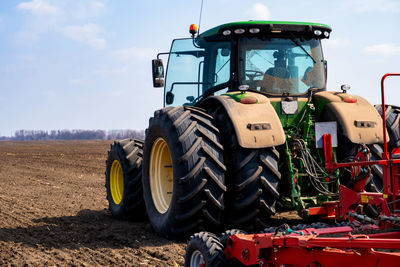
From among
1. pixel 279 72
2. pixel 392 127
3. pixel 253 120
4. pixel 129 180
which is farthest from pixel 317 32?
pixel 129 180

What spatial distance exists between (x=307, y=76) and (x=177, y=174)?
2.39 m

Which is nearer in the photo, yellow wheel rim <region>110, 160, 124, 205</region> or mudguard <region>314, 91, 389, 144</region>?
mudguard <region>314, 91, 389, 144</region>

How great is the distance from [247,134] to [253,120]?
0.20 m

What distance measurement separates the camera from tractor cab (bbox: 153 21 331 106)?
6.83 m

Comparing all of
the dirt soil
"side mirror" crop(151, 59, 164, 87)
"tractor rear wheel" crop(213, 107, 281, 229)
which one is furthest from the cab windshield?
the dirt soil

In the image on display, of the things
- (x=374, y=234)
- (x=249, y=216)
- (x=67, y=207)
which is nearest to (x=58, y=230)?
(x=67, y=207)

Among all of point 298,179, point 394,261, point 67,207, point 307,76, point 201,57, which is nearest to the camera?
point 394,261

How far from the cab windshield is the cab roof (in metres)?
0.17

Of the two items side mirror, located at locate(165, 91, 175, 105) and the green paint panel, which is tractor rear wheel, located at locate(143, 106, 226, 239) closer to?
the green paint panel

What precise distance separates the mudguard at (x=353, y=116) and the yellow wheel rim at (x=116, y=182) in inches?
137

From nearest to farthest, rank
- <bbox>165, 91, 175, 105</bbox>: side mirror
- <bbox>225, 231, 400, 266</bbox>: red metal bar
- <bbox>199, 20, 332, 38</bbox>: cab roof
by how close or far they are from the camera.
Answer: <bbox>225, 231, 400, 266</bbox>: red metal bar → <bbox>199, 20, 332, 38</bbox>: cab roof → <bbox>165, 91, 175, 105</bbox>: side mirror

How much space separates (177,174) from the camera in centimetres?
591

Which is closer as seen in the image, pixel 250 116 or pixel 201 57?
pixel 250 116

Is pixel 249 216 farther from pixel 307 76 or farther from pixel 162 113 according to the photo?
pixel 307 76
